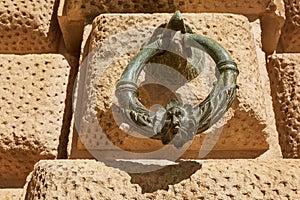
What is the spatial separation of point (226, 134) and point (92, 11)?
0.34m

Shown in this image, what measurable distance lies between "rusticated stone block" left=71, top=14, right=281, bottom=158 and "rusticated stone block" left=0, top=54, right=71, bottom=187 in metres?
0.05

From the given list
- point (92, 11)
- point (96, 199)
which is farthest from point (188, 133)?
point (92, 11)

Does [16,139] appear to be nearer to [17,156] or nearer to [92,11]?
[17,156]

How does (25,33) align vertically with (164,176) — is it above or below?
above

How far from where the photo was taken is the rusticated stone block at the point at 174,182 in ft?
2.20

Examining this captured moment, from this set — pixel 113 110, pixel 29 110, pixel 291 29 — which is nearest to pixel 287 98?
pixel 291 29

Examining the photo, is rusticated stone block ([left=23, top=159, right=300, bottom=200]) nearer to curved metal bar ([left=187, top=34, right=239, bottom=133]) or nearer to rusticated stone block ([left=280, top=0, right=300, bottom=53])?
curved metal bar ([left=187, top=34, right=239, bottom=133])

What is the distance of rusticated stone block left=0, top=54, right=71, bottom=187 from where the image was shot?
2.79 ft

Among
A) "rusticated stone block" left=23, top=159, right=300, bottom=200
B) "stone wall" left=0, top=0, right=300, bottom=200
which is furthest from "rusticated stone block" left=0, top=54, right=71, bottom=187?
"rusticated stone block" left=23, top=159, right=300, bottom=200

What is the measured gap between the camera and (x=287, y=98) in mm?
894

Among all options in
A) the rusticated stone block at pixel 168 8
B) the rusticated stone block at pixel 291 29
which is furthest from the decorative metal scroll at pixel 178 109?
the rusticated stone block at pixel 291 29

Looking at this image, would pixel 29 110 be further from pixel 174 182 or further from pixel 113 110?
pixel 174 182

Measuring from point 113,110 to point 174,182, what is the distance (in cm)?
16

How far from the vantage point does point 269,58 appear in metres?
0.95
